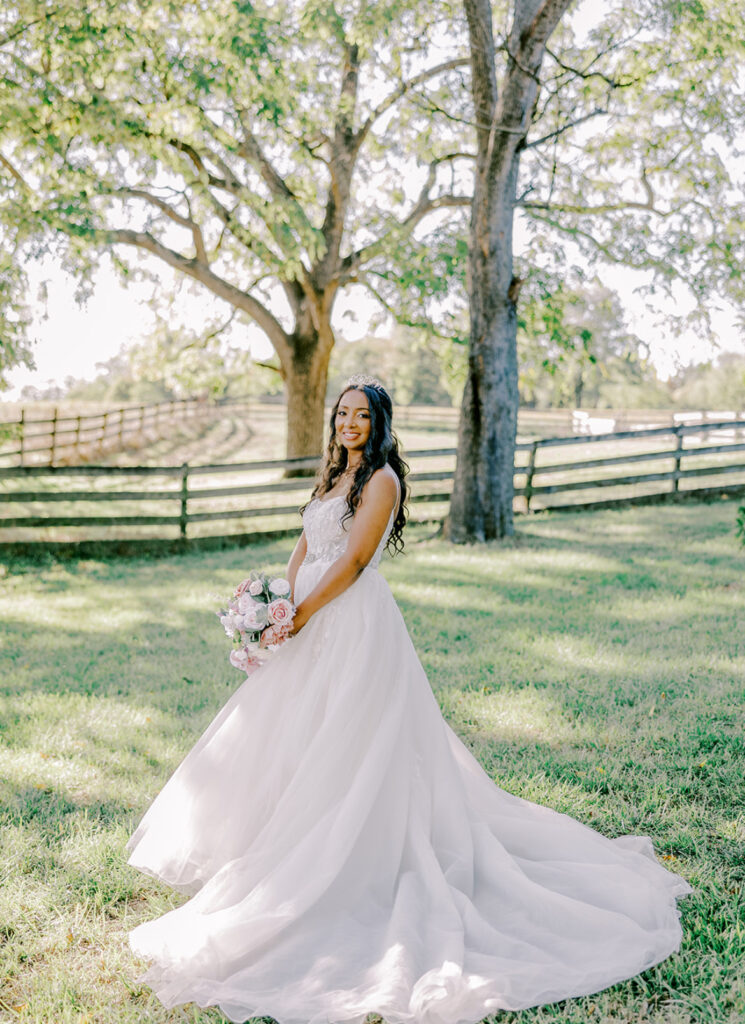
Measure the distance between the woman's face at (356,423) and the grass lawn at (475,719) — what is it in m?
2.01

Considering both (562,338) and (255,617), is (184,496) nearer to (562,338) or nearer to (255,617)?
(562,338)

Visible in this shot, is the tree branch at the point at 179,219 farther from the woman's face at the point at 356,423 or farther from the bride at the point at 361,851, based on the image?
the bride at the point at 361,851

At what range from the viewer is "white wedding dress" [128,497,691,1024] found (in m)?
2.87

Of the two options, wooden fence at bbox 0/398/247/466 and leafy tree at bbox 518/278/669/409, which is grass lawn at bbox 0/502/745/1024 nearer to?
leafy tree at bbox 518/278/669/409

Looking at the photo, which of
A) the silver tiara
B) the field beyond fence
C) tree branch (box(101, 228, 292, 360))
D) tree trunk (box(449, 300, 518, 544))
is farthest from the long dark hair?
tree branch (box(101, 228, 292, 360))

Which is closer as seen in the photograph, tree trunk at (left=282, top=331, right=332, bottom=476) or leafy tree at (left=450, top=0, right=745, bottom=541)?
leafy tree at (left=450, top=0, right=745, bottom=541)

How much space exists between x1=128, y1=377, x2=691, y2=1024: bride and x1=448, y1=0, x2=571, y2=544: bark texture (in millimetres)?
7594

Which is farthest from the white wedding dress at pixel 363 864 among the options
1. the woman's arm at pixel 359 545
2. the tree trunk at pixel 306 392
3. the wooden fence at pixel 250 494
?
the tree trunk at pixel 306 392

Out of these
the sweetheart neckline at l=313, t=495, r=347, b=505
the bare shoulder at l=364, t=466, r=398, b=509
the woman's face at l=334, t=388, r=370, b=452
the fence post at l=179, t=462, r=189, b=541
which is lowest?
the fence post at l=179, t=462, r=189, b=541

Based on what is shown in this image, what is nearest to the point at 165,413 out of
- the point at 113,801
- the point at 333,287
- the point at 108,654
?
the point at 333,287

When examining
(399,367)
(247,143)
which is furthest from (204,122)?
(399,367)

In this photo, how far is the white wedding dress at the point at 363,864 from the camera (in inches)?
113

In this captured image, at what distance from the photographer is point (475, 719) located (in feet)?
17.9

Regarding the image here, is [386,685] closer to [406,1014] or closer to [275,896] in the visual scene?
[275,896]
